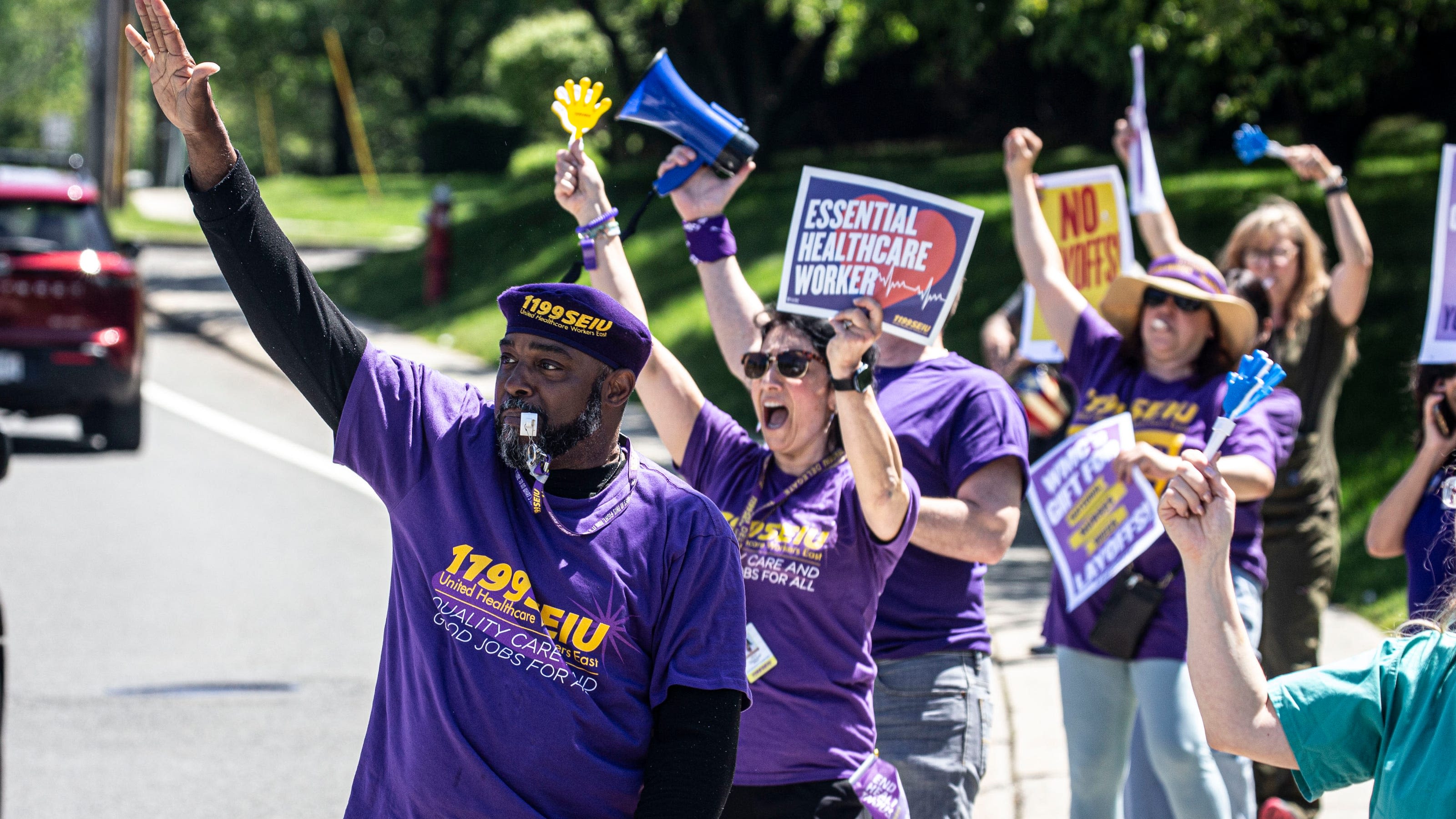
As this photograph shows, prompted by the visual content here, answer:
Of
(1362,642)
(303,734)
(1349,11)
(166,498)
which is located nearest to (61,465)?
(166,498)

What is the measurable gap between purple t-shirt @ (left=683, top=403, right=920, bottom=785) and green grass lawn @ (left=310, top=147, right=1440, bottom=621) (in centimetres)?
80

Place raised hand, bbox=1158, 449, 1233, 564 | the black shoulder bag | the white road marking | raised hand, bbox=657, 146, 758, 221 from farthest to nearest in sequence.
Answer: the white road marking
the black shoulder bag
raised hand, bbox=657, 146, 758, 221
raised hand, bbox=1158, 449, 1233, 564

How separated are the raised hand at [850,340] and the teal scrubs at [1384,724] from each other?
1003 mm

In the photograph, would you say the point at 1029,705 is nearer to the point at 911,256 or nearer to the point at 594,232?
the point at 911,256

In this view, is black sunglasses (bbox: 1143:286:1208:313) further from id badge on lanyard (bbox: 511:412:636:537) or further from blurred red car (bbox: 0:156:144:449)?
blurred red car (bbox: 0:156:144:449)

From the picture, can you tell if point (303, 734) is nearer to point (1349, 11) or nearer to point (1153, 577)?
point (1153, 577)

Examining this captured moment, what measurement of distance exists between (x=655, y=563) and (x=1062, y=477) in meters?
2.24

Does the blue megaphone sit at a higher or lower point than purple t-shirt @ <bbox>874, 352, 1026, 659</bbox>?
higher

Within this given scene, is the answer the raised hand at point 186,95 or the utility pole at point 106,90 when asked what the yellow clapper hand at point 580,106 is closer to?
the raised hand at point 186,95

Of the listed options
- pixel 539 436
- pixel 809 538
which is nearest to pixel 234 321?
pixel 809 538

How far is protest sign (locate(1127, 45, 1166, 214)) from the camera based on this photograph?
215 inches

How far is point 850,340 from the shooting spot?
10.4 ft

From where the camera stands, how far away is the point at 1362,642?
280 inches

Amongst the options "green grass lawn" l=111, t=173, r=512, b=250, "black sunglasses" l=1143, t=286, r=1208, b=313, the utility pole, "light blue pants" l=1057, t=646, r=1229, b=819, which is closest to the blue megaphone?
"black sunglasses" l=1143, t=286, r=1208, b=313
